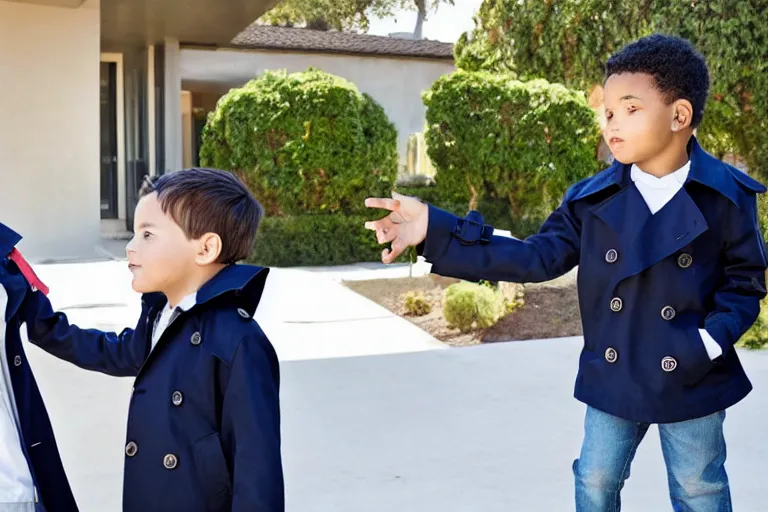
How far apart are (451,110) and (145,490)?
371 inches

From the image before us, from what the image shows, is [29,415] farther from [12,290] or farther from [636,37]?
[636,37]

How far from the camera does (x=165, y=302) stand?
1980mm

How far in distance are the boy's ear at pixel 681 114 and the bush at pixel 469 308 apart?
472cm

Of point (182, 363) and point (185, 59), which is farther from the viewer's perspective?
point (185, 59)

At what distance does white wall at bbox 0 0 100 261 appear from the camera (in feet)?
35.0

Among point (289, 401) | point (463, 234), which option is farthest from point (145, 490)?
point (289, 401)

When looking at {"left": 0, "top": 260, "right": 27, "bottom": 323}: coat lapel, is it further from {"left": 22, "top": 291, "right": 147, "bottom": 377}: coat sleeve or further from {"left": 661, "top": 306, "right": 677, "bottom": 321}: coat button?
{"left": 661, "top": 306, "right": 677, "bottom": 321}: coat button

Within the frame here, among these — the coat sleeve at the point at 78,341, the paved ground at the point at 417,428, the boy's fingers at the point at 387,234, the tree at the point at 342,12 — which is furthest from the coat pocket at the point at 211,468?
the tree at the point at 342,12

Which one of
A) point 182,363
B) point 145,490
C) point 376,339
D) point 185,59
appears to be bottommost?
point 376,339

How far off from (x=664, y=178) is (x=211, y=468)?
1.23 metres

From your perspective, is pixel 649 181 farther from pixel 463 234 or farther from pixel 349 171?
pixel 349 171

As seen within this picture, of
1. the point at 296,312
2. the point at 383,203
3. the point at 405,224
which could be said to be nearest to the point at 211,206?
the point at 383,203

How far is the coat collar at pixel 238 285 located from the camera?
1773 millimetres

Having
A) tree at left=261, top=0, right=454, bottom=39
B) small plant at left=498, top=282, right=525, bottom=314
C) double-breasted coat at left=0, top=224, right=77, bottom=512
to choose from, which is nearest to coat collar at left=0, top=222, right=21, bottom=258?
double-breasted coat at left=0, top=224, right=77, bottom=512
